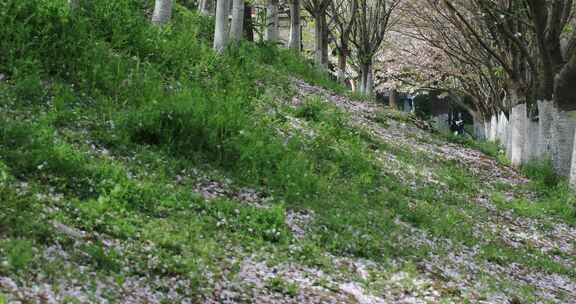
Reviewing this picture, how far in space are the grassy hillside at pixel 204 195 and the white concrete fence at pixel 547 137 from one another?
186 centimetres

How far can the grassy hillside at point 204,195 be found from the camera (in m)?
6.54

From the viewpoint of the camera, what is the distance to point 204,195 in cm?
938

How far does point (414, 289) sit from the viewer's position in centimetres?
834

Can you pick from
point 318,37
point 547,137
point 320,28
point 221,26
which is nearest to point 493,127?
point 318,37

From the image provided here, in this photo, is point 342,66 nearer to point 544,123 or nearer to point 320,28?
point 320,28

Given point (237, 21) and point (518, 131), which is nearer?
point (237, 21)

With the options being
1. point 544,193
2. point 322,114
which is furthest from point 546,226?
point 322,114

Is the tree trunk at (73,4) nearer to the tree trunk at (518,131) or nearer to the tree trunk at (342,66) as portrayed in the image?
the tree trunk at (518,131)

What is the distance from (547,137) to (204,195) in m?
15.0

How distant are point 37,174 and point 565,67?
1415 cm

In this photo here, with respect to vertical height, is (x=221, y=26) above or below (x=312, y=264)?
above

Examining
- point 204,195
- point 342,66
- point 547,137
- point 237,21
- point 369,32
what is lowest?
point 204,195

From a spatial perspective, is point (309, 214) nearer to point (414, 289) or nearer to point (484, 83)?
point (414, 289)

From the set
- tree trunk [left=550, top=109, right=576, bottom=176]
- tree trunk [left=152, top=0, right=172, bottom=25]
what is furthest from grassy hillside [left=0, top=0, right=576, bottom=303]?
tree trunk [left=550, top=109, right=576, bottom=176]
